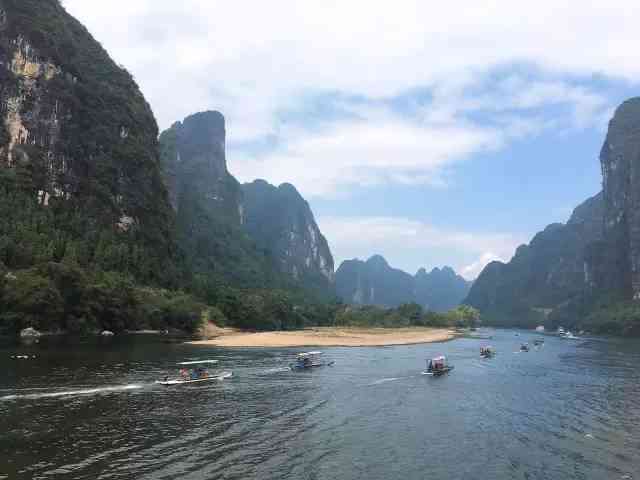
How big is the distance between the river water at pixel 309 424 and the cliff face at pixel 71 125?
97.7 metres

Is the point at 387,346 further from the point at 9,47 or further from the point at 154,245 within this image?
the point at 9,47

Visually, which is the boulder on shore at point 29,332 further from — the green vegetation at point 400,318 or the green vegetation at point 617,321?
the green vegetation at point 617,321

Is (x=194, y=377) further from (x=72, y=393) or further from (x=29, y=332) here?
(x=29, y=332)

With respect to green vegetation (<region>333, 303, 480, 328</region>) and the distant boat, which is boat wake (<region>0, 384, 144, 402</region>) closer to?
the distant boat

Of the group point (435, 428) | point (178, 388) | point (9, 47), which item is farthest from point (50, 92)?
point (435, 428)

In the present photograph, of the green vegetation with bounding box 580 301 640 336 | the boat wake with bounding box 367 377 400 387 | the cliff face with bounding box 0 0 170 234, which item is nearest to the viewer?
the boat wake with bounding box 367 377 400 387

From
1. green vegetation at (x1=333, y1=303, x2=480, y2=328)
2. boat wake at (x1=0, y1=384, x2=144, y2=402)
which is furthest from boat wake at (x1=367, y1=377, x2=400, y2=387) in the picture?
green vegetation at (x1=333, y1=303, x2=480, y2=328)

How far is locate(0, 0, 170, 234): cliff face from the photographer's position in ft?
453

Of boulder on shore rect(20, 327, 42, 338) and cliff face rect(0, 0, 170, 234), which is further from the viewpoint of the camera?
cliff face rect(0, 0, 170, 234)

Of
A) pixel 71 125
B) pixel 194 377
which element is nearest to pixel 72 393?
pixel 194 377

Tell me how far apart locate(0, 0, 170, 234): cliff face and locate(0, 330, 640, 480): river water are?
97685 mm

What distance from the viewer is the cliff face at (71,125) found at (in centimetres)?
13812

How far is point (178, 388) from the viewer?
4012cm

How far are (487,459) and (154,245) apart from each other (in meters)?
140
